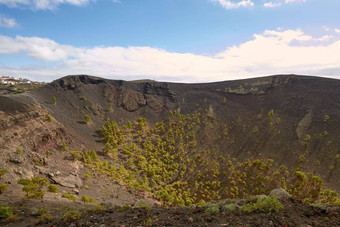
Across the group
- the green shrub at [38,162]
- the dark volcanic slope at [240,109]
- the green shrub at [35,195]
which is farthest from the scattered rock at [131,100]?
the green shrub at [35,195]

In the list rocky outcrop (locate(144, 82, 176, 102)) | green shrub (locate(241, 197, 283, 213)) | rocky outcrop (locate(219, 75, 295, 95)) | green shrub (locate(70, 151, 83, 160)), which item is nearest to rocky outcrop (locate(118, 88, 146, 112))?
rocky outcrop (locate(144, 82, 176, 102))

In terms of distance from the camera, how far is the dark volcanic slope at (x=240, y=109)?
4933 cm

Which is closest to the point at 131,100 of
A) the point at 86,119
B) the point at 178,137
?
the point at 86,119

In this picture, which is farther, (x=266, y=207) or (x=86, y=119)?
(x=86, y=119)

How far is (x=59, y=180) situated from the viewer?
30906 mm

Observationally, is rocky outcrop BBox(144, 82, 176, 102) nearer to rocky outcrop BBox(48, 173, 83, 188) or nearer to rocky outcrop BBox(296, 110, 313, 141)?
rocky outcrop BBox(296, 110, 313, 141)

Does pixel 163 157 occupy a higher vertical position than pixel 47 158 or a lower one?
lower

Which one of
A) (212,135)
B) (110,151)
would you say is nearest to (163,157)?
(110,151)

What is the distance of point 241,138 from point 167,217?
50.6 meters

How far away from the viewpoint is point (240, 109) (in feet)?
230

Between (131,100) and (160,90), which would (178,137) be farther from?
(160,90)

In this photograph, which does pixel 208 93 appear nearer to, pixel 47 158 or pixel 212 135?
pixel 212 135

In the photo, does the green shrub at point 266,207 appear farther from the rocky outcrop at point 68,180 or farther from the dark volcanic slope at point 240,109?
the dark volcanic slope at point 240,109

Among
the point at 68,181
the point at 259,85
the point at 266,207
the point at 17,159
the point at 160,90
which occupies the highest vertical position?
the point at 259,85
